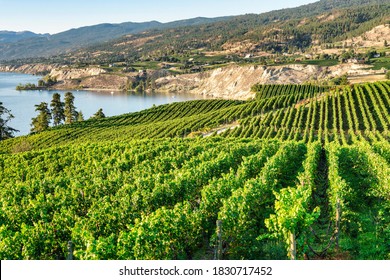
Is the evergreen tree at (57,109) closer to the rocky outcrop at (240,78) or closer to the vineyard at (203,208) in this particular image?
the vineyard at (203,208)

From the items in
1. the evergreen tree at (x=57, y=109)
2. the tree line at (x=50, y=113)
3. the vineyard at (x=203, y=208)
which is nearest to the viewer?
the vineyard at (x=203, y=208)

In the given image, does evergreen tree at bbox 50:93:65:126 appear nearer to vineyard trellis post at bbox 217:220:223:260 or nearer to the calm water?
the calm water

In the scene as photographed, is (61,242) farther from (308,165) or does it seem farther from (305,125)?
(305,125)

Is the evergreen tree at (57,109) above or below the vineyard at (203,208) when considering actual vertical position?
below

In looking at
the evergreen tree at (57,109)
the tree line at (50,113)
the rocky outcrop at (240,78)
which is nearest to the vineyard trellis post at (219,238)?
the tree line at (50,113)

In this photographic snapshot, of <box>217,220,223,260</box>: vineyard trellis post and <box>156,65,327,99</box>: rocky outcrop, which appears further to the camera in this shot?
<box>156,65,327,99</box>: rocky outcrop

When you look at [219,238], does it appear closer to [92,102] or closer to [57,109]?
[57,109]

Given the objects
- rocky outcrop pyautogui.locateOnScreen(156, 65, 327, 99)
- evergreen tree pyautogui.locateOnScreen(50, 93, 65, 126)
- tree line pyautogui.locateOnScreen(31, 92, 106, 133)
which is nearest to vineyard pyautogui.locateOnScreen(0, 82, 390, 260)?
tree line pyautogui.locateOnScreen(31, 92, 106, 133)

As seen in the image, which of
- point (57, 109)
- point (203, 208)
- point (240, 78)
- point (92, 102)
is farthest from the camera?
point (240, 78)

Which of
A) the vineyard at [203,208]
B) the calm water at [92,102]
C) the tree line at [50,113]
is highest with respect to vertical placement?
the vineyard at [203,208]

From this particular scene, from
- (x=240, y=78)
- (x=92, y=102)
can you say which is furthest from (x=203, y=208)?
(x=240, y=78)

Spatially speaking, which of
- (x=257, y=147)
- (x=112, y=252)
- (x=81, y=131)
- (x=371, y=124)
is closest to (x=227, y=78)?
(x=81, y=131)
